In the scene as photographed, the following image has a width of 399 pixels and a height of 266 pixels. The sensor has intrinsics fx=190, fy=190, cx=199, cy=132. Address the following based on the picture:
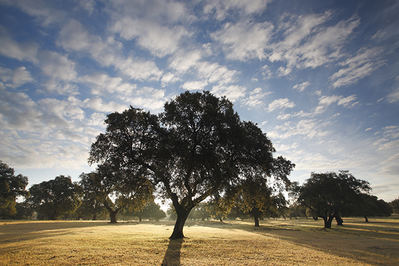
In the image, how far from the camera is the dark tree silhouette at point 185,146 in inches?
744

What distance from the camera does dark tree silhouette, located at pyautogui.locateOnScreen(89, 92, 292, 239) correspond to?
18891mm

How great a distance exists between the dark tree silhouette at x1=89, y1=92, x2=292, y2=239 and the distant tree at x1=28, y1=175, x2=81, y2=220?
6428 cm

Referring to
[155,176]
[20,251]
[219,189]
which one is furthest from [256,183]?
[20,251]

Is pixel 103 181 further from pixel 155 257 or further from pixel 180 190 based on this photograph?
pixel 155 257

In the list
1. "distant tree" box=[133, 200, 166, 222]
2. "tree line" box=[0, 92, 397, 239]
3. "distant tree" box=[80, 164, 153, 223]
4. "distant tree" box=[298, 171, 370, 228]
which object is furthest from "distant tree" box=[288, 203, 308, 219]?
"distant tree" box=[133, 200, 166, 222]

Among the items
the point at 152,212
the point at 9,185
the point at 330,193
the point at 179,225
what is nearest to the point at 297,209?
the point at 330,193

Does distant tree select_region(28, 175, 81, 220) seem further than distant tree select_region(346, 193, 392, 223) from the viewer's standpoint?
Yes

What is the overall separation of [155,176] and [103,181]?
523cm

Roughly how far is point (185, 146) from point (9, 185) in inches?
2573

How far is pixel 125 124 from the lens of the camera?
1983cm

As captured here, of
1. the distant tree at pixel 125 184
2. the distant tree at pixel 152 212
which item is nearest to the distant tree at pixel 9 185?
the distant tree at pixel 125 184

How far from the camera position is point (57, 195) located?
70.5 metres

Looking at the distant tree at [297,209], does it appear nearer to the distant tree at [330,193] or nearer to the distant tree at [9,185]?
the distant tree at [330,193]

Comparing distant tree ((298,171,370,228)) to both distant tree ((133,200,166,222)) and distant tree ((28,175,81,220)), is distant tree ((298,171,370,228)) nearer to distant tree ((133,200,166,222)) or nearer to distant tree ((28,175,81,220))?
distant tree ((28,175,81,220))
